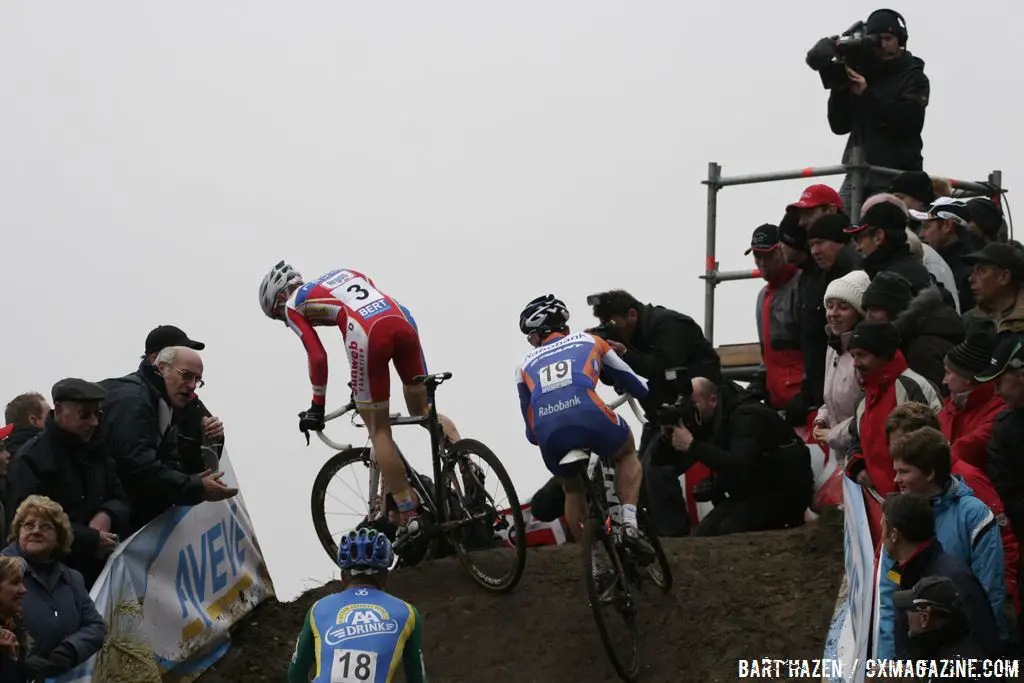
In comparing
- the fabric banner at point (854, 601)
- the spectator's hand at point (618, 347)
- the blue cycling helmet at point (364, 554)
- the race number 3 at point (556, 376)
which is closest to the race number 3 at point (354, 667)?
the blue cycling helmet at point (364, 554)

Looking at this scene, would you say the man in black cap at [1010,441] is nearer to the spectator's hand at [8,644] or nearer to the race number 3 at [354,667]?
the race number 3 at [354,667]

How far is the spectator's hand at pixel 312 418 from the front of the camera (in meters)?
13.8

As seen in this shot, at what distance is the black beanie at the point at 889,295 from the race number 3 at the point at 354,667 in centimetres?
437

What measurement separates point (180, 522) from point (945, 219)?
6229 mm

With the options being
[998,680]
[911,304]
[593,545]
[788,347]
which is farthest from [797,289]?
[998,680]

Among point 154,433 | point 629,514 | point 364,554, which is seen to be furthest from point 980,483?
point 154,433

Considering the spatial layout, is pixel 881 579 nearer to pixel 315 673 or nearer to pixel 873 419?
pixel 873 419

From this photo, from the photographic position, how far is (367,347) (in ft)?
43.3

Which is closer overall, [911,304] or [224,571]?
[911,304]

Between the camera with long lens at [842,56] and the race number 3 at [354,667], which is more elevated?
the camera with long lens at [842,56]

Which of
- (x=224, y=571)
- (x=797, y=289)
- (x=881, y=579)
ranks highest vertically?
(x=797, y=289)

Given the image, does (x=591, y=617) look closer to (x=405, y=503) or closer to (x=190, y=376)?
(x=405, y=503)

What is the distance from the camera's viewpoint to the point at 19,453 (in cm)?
1073

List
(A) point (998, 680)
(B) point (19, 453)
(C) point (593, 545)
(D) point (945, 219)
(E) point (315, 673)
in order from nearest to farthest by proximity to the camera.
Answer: (A) point (998, 680)
(E) point (315, 673)
(B) point (19, 453)
(C) point (593, 545)
(D) point (945, 219)
